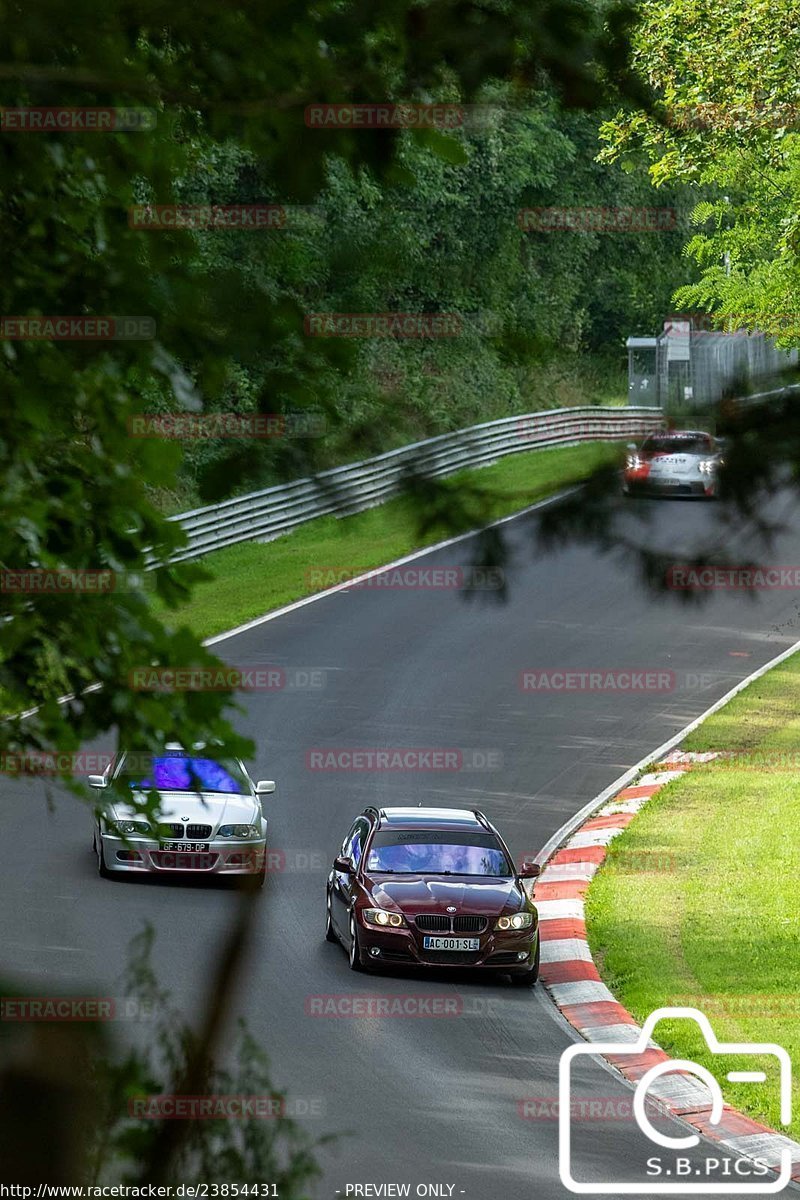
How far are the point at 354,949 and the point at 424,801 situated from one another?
6327mm

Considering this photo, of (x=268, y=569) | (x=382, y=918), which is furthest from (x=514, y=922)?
(x=268, y=569)

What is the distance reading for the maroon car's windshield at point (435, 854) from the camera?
643 inches

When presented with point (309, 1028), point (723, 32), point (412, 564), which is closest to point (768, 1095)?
point (309, 1028)

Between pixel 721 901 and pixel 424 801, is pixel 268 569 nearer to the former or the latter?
pixel 424 801

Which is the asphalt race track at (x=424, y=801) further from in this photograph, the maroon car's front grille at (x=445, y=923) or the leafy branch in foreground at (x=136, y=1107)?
the maroon car's front grille at (x=445, y=923)

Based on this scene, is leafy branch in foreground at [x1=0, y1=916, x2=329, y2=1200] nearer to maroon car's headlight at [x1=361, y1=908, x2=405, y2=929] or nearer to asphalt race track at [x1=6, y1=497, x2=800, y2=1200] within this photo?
asphalt race track at [x1=6, y1=497, x2=800, y2=1200]

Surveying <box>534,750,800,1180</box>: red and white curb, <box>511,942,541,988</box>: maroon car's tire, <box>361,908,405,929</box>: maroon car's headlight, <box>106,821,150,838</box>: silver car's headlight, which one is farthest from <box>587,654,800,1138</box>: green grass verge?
<box>106,821,150,838</box>: silver car's headlight

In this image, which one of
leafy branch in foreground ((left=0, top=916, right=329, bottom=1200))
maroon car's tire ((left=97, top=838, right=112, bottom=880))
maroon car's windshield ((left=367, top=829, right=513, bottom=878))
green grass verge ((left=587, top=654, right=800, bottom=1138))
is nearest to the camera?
leafy branch in foreground ((left=0, top=916, right=329, bottom=1200))

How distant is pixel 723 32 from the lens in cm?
2366

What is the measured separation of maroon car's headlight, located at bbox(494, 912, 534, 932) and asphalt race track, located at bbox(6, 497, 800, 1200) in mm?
680

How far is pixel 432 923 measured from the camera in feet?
51.2

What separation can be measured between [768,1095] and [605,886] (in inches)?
264

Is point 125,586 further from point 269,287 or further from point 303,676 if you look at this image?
point 303,676

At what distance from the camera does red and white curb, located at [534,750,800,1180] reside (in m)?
11.6
